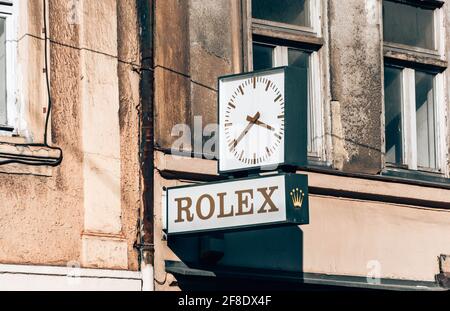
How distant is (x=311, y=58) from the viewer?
14.5 m

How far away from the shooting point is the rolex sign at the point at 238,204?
1206cm

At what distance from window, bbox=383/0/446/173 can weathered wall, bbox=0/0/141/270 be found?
3.34m

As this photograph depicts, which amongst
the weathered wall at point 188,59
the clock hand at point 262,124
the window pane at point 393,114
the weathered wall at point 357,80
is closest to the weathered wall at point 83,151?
the weathered wall at point 188,59

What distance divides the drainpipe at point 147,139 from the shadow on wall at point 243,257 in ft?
0.87

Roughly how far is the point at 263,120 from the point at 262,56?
1.84 meters

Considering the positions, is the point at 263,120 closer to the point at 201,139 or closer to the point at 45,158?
the point at 201,139

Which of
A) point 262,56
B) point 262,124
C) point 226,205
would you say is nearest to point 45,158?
point 226,205

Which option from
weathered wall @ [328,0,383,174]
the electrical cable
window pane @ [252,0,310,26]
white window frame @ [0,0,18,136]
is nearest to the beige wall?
weathered wall @ [328,0,383,174]

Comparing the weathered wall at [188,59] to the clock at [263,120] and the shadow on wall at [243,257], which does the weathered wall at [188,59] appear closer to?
the clock at [263,120]

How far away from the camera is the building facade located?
39.6 ft
